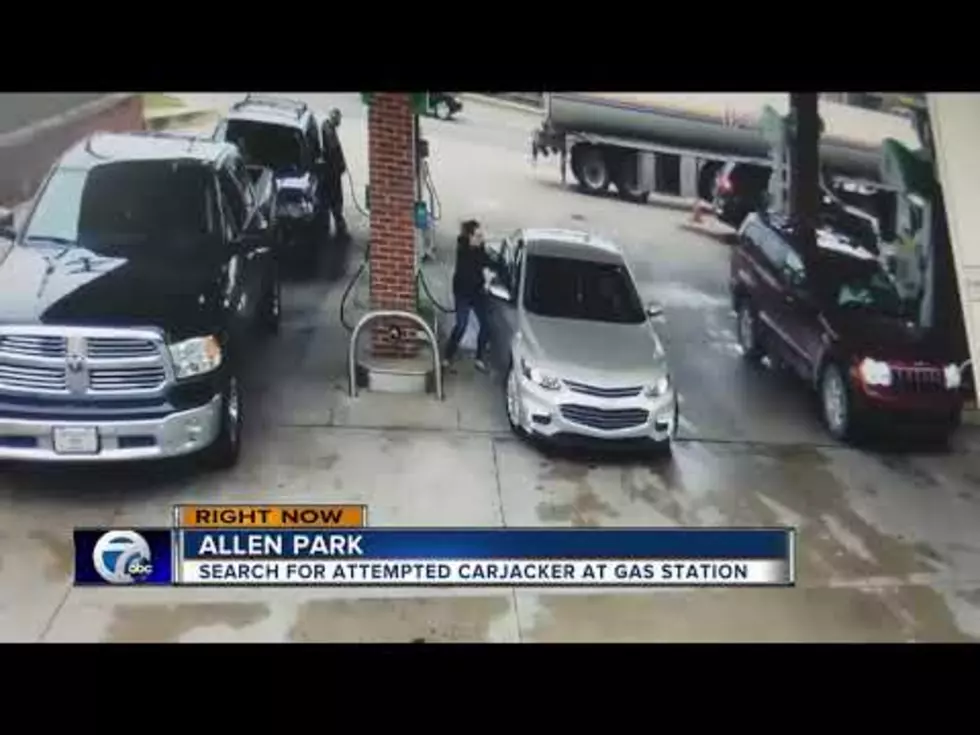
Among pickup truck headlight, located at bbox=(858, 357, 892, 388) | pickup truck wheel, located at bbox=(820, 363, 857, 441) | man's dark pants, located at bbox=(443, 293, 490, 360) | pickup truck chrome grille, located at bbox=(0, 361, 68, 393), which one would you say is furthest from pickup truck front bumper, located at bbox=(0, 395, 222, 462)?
pickup truck headlight, located at bbox=(858, 357, 892, 388)

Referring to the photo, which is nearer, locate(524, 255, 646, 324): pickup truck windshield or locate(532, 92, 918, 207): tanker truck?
locate(532, 92, 918, 207): tanker truck

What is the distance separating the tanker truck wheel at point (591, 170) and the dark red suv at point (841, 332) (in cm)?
52

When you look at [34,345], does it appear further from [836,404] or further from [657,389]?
[836,404]

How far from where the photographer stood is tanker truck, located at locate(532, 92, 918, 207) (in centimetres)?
476

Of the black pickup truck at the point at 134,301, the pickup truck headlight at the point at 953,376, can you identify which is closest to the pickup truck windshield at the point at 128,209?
the black pickup truck at the point at 134,301

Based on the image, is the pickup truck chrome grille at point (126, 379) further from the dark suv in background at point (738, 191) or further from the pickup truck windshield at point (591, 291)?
the dark suv in background at point (738, 191)

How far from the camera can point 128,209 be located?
4742mm

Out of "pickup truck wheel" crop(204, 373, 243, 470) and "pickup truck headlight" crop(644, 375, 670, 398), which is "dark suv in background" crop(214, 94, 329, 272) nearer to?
"pickup truck wheel" crop(204, 373, 243, 470)

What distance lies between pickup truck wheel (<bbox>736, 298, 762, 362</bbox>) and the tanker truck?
42 cm

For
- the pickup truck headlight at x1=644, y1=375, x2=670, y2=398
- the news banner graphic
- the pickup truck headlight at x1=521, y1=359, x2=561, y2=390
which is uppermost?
the pickup truck headlight at x1=521, y1=359, x2=561, y2=390

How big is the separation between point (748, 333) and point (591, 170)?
770 millimetres

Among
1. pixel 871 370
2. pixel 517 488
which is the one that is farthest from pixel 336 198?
pixel 871 370
